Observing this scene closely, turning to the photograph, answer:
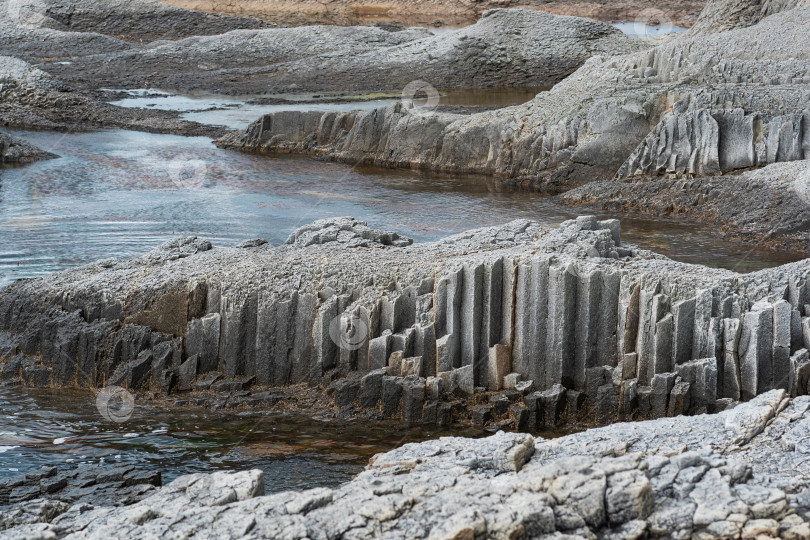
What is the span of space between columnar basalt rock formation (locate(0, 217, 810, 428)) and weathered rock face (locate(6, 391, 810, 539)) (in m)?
2.87

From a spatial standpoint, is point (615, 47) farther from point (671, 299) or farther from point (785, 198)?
point (671, 299)

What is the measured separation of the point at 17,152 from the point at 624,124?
44.6ft

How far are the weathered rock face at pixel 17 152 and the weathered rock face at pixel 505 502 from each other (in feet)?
58.5

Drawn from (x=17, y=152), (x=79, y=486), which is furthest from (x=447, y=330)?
(x=17, y=152)

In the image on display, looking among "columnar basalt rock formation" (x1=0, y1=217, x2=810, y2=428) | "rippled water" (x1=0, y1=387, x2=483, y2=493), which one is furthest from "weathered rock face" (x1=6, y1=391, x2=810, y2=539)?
"columnar basalt rock formation" (x1=0, y1=217, x2=810, y2=428)

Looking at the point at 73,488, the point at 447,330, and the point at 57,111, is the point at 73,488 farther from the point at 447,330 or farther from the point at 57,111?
the point at 57,111

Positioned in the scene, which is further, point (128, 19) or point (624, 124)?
point (128, 19)

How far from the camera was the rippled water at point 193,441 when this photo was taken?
958 centimetres

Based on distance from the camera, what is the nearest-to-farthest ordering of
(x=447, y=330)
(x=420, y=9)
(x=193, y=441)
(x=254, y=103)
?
(x=193, y=441) → (x=447, y=330) → (x=254, y=103) → (x=420, y=9)

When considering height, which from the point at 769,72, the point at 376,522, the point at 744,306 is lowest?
the point at 376,522

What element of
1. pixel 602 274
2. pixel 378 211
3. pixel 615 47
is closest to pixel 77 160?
pixel 378 211

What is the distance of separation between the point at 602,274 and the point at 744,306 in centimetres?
148

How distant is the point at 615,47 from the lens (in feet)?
131

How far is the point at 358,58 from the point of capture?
39844mm
